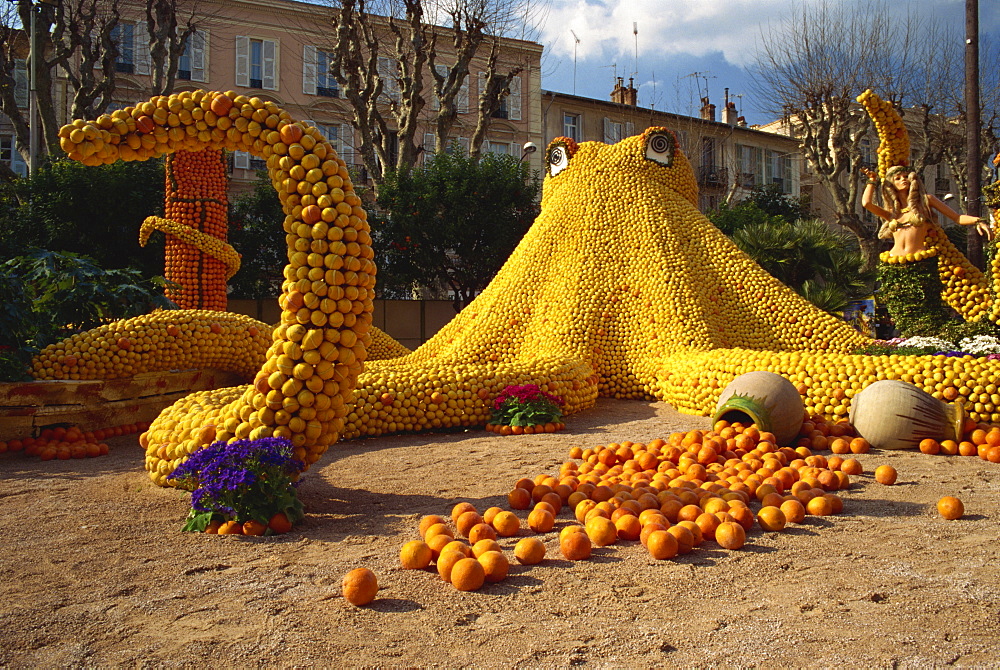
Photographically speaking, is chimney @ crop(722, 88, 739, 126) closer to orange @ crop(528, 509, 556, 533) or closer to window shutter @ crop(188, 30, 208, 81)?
window shutter @ crop(188, 30, 208, 81)

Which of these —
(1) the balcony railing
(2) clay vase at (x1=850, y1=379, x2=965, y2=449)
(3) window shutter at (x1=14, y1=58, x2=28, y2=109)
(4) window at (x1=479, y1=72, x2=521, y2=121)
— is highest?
(4) window at (x1=479, y1=72, x2=521, y2=121)

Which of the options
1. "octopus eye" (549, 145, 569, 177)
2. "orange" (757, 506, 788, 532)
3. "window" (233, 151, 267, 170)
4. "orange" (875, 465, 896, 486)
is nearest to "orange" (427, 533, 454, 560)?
"orange" (757, 506, 788, 532)

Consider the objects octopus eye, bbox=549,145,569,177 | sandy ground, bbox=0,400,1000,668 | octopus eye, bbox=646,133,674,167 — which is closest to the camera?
sandy ground, bbox=0,400,1000,668

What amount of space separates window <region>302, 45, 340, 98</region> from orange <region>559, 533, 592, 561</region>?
2155 cm

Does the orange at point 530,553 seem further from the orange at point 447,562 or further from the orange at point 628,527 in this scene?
the orange at point 628,527

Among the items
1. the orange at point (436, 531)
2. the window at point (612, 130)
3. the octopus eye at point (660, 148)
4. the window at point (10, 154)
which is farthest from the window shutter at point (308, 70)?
the orange at point (436, 531)

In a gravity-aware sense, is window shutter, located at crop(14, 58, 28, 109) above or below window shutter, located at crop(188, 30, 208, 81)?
below

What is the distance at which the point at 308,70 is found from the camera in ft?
71.9

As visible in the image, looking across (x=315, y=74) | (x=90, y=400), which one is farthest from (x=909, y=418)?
(x=315, y=74)

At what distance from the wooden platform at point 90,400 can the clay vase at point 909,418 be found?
222 inches

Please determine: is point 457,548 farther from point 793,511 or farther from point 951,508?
point 951,508

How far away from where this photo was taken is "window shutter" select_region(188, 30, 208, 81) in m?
20.6

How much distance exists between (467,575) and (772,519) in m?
1.45

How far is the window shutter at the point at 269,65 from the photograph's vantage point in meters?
21.3
